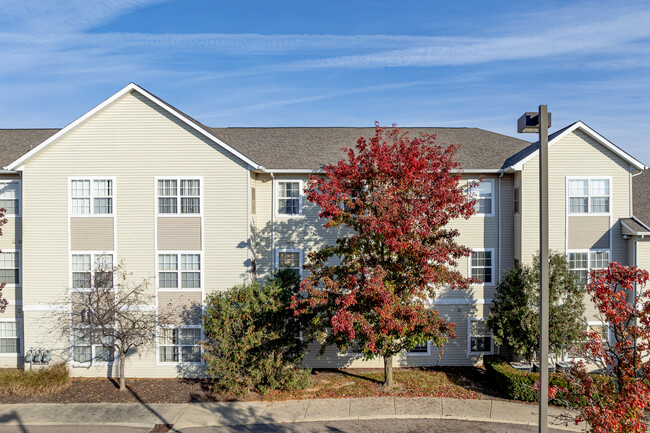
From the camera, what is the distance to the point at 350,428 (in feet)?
47.6

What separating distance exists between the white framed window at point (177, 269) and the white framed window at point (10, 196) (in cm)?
694

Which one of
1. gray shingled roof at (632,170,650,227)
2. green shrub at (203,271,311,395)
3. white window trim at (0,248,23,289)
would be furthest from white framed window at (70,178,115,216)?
gray shingled roof at (632,170,650,227)

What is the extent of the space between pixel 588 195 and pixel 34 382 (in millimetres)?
23087

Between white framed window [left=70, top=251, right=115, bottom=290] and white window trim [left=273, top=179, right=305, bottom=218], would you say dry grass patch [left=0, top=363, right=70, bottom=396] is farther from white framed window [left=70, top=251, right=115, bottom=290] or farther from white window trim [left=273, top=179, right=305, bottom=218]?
white window trim [left=273, top=179, right=305, bottom=218]

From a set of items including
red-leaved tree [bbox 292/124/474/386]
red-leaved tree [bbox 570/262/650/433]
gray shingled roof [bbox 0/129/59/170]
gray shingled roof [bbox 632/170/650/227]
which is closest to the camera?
red-leaved tree [bbox 570/262/650/433]

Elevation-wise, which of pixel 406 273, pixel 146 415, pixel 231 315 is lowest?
pixel 146 415

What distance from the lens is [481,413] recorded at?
1556 centimetres

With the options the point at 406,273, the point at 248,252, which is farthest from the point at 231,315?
the point at 406,273

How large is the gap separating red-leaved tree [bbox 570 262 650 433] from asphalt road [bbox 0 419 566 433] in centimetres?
620

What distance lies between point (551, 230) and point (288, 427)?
13.1 m

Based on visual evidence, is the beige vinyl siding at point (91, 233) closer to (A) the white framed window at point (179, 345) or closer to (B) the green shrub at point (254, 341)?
(A) the white framed window at point (179, 345)

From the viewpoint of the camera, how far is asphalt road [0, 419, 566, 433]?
1436 centimetres

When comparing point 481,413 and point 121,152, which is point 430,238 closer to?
point 481,413

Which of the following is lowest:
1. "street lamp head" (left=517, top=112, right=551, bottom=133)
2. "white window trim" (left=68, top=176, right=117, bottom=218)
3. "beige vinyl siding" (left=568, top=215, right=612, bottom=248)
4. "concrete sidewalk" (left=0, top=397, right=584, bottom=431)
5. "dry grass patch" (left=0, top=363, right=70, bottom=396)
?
"concrete sidewalk" (left=0, top=397, right=584, bottom=431)
